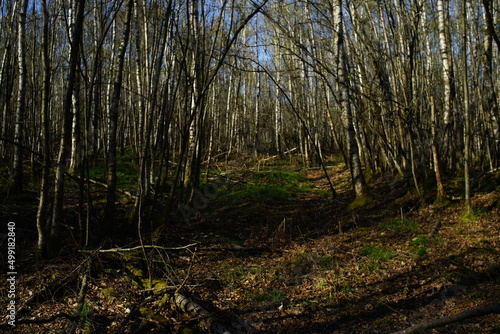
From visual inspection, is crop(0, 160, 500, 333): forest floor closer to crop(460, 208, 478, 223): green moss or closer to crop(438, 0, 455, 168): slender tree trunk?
crop(460, 208, 478, 223): green moss

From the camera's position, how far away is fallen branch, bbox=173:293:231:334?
11.5 ft

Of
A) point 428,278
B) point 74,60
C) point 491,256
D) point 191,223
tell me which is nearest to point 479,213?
point 491,256

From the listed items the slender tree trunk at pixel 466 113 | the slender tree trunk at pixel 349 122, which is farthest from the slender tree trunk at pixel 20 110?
the slender tree trunk at pixel 466 113

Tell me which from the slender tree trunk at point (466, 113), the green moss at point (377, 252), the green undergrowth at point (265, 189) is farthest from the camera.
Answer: the green undergrowth at point (265, 189)

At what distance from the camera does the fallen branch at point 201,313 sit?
3.51 m

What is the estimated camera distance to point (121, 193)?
8789 millimetres

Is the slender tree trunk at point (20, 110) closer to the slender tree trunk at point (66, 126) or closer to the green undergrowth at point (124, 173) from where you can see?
the green undergrowth at point (124, 173)

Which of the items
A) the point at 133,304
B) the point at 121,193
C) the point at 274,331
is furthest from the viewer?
the point at 121,193

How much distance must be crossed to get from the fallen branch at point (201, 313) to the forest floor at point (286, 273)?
0.25 feet

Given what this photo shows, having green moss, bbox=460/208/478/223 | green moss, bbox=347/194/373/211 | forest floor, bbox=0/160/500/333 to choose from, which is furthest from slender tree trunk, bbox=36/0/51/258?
green moss, bbox=460/208/478/223

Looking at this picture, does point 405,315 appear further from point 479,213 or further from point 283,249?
point 479,213

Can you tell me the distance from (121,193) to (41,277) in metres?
4.60

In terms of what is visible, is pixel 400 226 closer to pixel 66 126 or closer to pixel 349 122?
pixel 349 122

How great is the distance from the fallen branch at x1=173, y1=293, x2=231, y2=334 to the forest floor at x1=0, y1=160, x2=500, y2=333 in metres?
0.08
